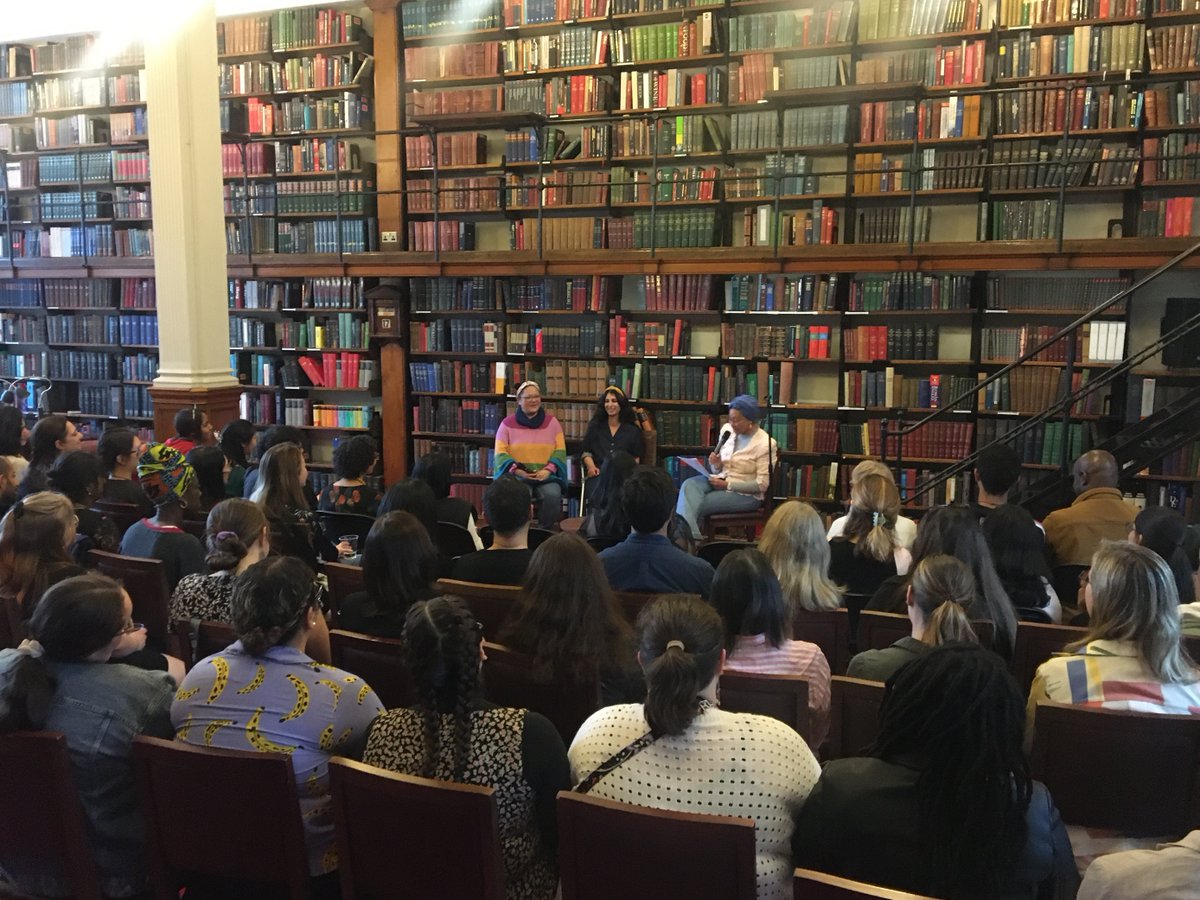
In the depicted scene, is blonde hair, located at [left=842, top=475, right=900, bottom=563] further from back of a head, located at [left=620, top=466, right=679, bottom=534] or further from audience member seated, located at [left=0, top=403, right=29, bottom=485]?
audience member seated, located at [left=0, top=403, right=29, bottom=485]

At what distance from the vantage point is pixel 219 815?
179cm

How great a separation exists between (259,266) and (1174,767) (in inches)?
296

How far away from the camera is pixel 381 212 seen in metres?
7.79

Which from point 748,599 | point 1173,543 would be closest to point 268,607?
point 748,599

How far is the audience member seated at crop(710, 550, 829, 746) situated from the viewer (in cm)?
241

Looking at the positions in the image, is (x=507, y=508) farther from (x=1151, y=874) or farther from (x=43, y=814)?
(x=1151, y=874)

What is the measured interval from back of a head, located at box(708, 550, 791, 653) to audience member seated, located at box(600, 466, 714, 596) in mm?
637

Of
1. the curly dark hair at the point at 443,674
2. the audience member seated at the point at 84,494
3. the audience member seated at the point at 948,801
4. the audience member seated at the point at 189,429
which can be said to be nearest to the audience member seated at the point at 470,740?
the curly dark hair at the point at 443,674

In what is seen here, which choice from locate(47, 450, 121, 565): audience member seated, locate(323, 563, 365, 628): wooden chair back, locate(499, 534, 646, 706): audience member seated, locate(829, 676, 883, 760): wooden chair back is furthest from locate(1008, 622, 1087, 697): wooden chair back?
locate(47, 450, 121, 565): audience member seated

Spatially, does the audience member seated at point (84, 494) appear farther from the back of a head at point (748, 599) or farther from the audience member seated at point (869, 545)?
the audience member seated at point (869, 545)

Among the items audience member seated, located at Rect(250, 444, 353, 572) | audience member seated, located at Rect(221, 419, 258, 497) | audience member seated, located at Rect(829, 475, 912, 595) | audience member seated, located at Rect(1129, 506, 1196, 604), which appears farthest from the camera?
audience member seated, located at Rect(221, 419, 258, 497)

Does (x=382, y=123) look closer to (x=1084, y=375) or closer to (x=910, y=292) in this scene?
(x=910, y=292)

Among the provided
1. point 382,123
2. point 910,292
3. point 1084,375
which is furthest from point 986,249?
point 382,123

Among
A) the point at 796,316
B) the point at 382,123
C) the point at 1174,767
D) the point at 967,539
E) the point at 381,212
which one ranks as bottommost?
the point at 1174,767
